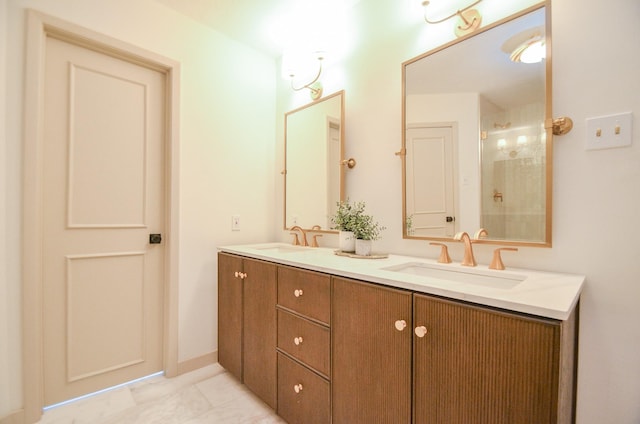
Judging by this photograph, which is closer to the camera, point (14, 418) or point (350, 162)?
point (14, 418)

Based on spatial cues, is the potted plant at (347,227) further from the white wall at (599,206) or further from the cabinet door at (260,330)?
the white wall at (599,206)

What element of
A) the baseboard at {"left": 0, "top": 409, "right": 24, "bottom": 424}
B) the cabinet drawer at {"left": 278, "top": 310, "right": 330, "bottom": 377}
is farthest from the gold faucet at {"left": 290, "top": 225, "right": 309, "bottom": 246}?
the baseboard at {"left": 0, "top": 409, "right": 24, "bottom": 424}

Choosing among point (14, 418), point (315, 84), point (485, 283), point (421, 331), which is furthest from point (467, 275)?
point (14, 418)

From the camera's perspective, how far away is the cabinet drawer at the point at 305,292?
121cm

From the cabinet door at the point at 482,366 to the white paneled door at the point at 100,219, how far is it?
1.78 m

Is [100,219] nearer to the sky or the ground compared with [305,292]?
nearer to the sky

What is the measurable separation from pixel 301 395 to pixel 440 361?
75 centimetres

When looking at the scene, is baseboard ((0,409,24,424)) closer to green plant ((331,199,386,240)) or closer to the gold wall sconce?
green plant ((331,199,386,240))

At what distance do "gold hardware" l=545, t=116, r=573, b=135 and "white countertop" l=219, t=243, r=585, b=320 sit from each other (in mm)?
532

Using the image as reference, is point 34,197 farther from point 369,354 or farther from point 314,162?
point 369,354

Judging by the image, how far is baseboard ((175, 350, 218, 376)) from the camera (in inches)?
76.8

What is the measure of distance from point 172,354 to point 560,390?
2.06 meters

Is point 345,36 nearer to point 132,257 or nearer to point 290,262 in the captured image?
point 290,262

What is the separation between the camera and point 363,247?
1544mm
